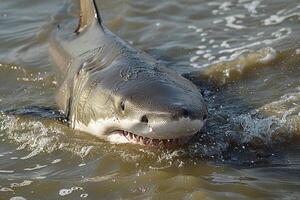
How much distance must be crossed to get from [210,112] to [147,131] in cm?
132

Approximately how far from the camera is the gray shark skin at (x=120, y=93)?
3.62 m

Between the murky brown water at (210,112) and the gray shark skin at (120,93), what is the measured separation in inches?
6.5

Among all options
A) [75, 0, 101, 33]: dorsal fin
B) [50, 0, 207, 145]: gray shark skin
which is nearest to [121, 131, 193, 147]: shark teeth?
[50, 0, 207, 145]: gray shark skin

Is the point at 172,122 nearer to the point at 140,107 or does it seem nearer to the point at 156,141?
the point at 140,107

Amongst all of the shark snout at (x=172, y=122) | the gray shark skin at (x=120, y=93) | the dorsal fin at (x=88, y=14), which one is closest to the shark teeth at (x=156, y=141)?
the gray shark skin at (x=120, y=93)

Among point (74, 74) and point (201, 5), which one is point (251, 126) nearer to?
point (74, 74)

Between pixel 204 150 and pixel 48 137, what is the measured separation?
1.18 metres

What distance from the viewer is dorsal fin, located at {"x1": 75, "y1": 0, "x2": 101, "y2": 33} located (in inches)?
215

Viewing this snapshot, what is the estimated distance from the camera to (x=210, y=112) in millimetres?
4863

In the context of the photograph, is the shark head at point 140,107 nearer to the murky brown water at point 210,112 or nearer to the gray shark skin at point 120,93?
the gray shark skin at point 120,93

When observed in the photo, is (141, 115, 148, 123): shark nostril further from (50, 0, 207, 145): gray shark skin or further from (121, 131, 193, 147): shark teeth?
(121, 131, 193, 147): shark teeth

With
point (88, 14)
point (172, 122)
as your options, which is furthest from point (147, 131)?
point (88, 14)

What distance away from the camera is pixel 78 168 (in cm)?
416

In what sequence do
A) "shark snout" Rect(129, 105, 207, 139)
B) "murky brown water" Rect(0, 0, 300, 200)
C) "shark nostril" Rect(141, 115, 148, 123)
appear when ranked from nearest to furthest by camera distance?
1. "shark snout" Rect(129, 105, 207, 139)
2. "shark nostril" Rect(141, 115, 148, 123)
3. "murky brown water" Rect(0, 0, 300, 200)
